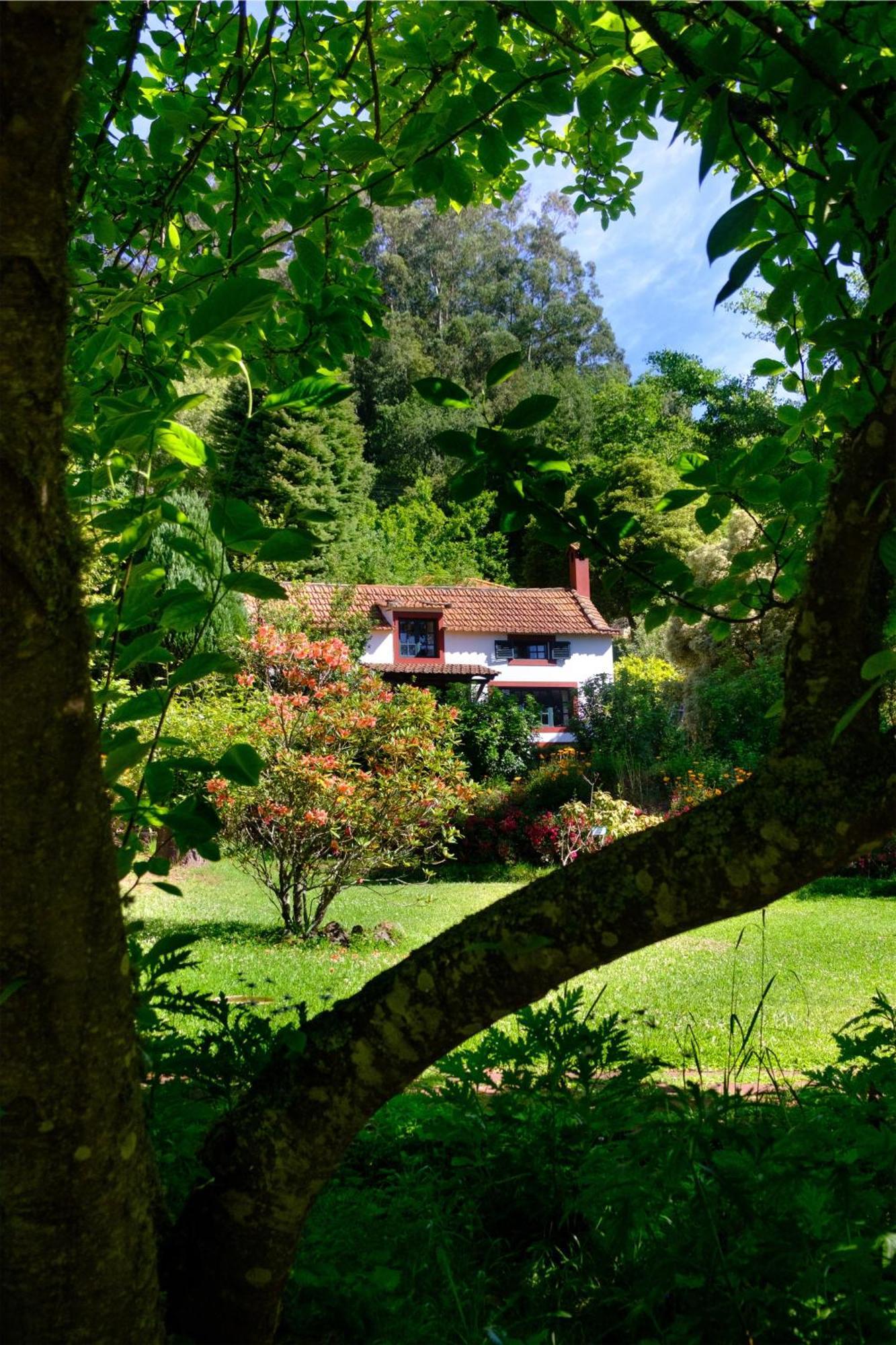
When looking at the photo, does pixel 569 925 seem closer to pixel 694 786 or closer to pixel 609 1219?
pixel 609 1219

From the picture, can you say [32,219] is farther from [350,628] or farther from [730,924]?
[350,628]

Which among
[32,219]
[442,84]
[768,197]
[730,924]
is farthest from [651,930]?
[730,924]

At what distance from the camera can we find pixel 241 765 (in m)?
1.23

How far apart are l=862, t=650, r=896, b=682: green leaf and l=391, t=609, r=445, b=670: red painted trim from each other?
952 inches

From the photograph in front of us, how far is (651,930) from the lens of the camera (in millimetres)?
1284

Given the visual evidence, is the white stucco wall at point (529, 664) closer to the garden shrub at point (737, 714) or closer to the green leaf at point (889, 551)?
the garden shrub at point (737, 714)

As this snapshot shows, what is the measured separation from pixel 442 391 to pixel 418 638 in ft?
81.1

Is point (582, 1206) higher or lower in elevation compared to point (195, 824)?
lower

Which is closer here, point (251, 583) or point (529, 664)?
point (251, 583)

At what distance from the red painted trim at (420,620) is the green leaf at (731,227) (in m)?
24.1

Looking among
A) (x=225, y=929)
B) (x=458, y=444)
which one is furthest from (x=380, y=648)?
(x=458, y=444)

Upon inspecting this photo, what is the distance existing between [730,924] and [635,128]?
9.81 metres

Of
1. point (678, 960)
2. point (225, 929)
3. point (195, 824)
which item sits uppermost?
point (195, 824)

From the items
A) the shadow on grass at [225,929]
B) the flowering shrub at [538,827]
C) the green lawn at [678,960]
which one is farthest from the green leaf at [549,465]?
the flowering shrub at [538,827]
